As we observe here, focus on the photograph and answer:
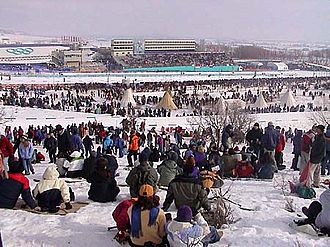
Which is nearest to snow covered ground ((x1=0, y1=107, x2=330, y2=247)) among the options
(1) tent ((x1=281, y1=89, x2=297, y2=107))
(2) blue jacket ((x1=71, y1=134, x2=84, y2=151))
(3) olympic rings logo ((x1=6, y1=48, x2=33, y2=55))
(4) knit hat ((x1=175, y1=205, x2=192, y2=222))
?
(4) knit hat ((x1=175, y1=205, x2=192, y2=222))

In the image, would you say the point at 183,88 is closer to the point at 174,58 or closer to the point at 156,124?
the point at 156,124

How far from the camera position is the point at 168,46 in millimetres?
100062

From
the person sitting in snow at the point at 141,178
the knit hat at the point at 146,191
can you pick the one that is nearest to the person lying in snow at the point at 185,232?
the knit hat at the point at 146,191

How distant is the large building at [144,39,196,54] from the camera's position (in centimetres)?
9931

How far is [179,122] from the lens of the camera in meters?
26.5

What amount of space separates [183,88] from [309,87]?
18.1 meters

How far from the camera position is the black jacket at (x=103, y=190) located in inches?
285

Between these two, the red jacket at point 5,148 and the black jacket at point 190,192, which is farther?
the red jacket at point 5,148

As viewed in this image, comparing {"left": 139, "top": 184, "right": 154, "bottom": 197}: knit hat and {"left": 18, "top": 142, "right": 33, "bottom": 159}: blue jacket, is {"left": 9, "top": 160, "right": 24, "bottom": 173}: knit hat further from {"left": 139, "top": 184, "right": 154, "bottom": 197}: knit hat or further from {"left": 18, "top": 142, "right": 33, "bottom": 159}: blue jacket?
{"left": 18, "top": 142, "right": 33, "bottom": 159}: blue jacket

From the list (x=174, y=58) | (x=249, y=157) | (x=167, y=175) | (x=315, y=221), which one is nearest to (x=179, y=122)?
(x=249, y=157)

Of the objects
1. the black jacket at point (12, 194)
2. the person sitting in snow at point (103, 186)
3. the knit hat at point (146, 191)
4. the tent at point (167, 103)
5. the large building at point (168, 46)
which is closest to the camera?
the knit hat at point (146, 191)

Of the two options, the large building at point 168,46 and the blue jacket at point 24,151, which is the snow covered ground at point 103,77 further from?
the blue jacket at point 24,151

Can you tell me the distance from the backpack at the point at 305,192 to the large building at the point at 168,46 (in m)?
91.5

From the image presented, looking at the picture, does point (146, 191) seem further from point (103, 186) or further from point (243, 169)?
point (243, 169)
